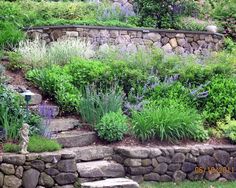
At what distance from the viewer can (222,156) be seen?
8.45 meters

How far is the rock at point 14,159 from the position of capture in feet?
22.9

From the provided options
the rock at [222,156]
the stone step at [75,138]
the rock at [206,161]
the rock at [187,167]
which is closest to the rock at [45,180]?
the stone step at [75,138]

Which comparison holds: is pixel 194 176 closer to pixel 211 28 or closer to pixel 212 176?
pixel 212 176

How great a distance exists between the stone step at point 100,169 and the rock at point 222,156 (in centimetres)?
155

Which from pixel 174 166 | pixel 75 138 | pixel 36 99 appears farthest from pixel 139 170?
pixel 36 99

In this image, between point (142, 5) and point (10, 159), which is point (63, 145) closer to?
point (10, 159)

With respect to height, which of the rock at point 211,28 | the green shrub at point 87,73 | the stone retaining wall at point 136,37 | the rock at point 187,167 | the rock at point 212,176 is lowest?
the rock at point 212,176

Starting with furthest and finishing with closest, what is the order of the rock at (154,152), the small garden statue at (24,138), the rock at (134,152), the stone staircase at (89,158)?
the rock at (154,152)
the rock at (134,152)
the stone staircase at (89,158)
the small garden statue at (24,138)

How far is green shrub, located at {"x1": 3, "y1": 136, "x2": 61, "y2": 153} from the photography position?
7.19m

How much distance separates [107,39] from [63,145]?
4.89 metres

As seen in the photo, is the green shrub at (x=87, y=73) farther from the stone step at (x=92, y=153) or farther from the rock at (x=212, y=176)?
the rock at (x=212, y=176)

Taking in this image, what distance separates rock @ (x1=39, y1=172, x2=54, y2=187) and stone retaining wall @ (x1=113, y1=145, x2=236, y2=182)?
4.14ft

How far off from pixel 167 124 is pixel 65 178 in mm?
2028

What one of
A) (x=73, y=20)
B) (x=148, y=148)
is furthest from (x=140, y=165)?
(x=73, y=20)
